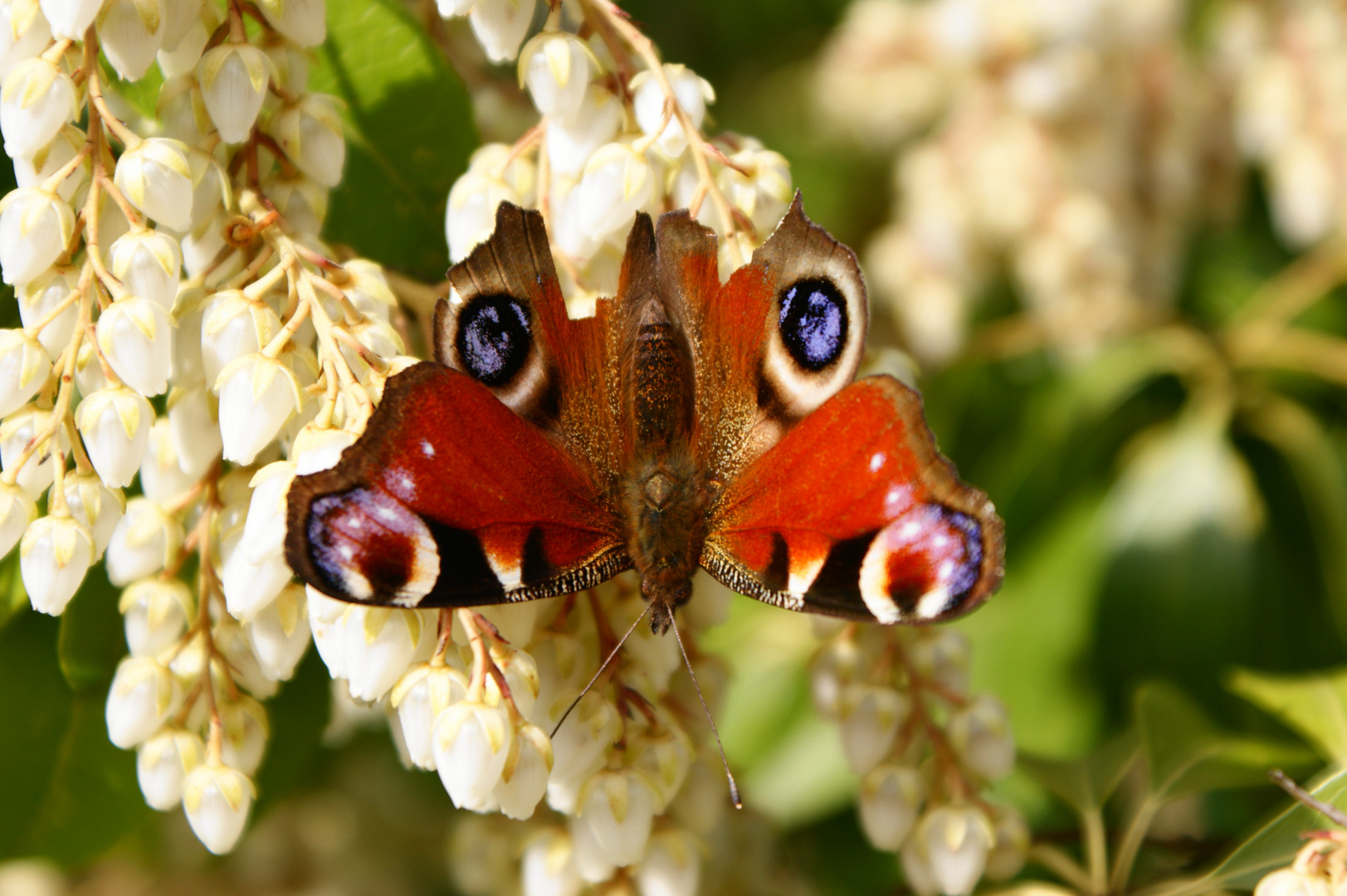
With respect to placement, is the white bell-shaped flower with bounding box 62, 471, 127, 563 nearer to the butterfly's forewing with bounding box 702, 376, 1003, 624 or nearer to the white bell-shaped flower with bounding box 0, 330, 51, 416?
the white bell-shaped flower with bounding box 0, 330, 51, 416

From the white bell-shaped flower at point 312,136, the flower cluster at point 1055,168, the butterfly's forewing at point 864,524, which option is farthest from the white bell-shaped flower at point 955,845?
the flower cluster at point 1055,168

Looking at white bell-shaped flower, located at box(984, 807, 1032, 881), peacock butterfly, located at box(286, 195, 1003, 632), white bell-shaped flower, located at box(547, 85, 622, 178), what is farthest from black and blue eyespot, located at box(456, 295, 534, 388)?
white bell-shaped flower, located at box(984, 807, 1032, 881)

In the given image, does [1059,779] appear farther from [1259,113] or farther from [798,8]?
[798,8]

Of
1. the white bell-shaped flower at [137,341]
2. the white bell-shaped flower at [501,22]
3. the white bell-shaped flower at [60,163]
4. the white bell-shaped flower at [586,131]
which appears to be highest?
the white bell-shaped flower at [501,22]

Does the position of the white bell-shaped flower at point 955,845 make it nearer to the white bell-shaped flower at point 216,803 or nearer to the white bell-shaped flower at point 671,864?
the white bell-shaped flower at point 671,864

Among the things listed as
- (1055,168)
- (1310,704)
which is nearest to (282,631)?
(1310,704)

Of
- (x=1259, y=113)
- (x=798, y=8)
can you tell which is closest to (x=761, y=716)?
(x=1259, y=113)

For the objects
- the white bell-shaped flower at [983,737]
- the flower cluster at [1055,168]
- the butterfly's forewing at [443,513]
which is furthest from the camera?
the flower cluster at [1055,168]
